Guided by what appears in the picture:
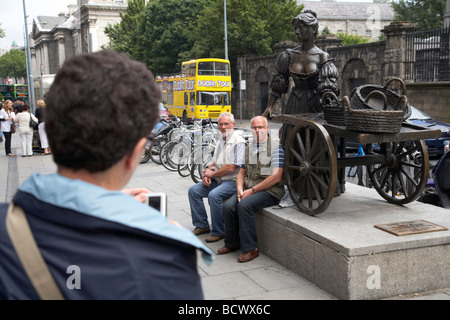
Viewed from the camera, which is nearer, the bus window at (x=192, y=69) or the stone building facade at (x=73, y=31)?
the bus window at (x=192, y=69)

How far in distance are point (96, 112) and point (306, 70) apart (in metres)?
5.15

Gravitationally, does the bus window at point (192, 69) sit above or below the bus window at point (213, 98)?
above

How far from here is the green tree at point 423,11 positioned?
138ft

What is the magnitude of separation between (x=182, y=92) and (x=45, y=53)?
96621mm

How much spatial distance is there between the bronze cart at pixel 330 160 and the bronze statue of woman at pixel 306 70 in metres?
0.34

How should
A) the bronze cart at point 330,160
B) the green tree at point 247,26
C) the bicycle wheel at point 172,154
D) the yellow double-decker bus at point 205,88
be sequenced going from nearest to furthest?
the bronze cart at point 330,160, the bicycle wheel at point 172,154, the yellow double-decker bus at point 205,88, the green tree at point 247,26

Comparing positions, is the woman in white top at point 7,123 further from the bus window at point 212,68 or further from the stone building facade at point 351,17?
the stone building facade at point 351,17

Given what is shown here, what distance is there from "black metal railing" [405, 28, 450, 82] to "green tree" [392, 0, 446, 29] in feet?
78.7

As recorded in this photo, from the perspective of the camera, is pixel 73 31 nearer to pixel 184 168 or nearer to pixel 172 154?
pixel 172 154

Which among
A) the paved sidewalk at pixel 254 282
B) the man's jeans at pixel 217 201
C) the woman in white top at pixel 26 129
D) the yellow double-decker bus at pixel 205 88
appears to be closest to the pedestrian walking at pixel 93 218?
the paved sidewalk at pixel 254 282

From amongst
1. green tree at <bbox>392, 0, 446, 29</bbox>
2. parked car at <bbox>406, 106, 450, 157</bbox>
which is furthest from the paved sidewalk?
green tree at <bbox>392, 0, 446, 29</bbox>

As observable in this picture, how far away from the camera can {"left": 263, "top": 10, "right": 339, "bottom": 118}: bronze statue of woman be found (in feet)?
20.0
